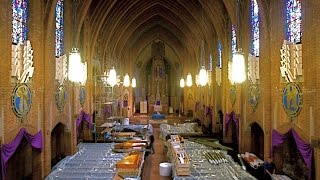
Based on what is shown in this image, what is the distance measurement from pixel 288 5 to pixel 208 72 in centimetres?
1301

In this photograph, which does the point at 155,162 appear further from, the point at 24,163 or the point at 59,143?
the point at 24,163

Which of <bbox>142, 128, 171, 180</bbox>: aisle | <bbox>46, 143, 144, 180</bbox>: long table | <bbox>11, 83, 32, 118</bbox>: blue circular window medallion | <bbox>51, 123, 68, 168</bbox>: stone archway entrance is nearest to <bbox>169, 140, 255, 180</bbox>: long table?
<bbox>142, 128, 171, 180</bbox>: aisle

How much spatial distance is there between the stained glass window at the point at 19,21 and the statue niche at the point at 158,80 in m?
29.9

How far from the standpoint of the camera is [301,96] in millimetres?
9750

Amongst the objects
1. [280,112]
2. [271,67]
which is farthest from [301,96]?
[271,67]

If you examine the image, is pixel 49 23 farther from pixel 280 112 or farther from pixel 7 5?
pixel 280 112

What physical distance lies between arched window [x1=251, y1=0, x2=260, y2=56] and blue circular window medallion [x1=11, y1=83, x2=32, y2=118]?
960 cm

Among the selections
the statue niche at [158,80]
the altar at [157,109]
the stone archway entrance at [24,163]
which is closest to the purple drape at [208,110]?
the stone archway entrance at [24,163]

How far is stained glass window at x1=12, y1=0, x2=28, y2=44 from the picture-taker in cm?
1054

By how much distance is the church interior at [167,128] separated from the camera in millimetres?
9680

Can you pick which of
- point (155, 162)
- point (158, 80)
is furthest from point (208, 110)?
point (158, 80)

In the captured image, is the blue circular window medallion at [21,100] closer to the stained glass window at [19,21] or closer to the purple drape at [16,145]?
the purple drape at [16,145]

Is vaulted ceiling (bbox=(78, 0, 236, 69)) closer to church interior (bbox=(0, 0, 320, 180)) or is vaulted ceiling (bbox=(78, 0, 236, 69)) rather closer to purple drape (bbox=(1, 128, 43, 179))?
church interior (bbox=(0, 0, 320, 180))

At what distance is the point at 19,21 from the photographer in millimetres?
10914
